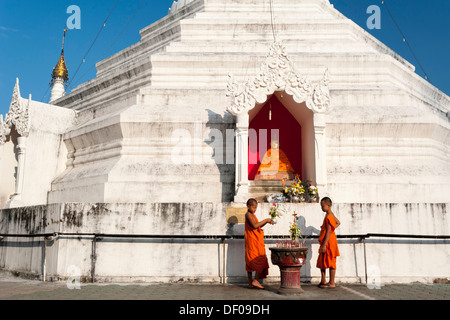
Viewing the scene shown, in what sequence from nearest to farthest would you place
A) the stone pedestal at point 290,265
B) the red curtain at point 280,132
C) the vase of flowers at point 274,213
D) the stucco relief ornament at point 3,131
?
the stone pedestal at point 290,265 < the vase of flowers at point 274,213 < the red curtain at point 280,132 < the stucco relief ornament at point 3,131

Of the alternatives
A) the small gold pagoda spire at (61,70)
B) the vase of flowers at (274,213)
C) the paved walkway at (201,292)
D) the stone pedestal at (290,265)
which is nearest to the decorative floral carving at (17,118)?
the paved walkway at (201,292)

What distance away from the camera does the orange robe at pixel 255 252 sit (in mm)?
7336

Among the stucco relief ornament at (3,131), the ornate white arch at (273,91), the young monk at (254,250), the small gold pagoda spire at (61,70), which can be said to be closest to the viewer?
the young monk at (254,250)

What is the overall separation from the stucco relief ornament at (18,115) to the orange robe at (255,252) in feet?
27.7

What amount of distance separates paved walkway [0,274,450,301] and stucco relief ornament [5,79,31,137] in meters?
5.76

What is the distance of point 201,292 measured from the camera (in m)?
7.07

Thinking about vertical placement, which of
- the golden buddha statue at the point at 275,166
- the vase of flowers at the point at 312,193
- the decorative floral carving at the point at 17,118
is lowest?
the vase of flowers at the point at 312,193

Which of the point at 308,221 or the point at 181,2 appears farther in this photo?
the point at 181,2

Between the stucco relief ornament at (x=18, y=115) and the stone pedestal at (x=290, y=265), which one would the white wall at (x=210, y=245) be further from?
the stucco relief ornament at (x=18, y=115)

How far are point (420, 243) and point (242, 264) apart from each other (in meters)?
3.63

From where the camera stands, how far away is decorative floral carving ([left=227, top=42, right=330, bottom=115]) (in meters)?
9.82

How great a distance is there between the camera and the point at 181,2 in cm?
2108
